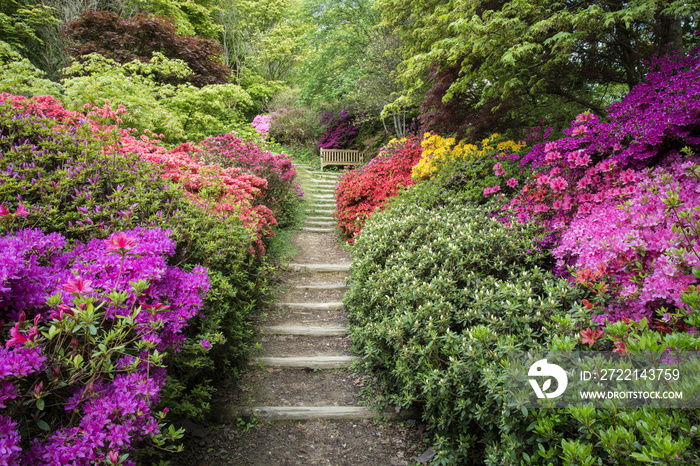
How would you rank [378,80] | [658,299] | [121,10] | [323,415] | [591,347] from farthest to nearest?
[121,10]
[378,80]
[323,415]
[658,299]
[591,347]

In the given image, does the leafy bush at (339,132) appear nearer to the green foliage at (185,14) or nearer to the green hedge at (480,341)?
the green foliage at (185,14)

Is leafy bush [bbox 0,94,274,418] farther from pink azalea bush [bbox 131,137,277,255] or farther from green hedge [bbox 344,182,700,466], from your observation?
green hedge [bbox 344,182,700,466]

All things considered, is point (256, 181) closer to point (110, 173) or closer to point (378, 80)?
point (110, 173)

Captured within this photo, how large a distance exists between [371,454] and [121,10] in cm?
1693

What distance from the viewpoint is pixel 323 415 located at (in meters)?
2.59

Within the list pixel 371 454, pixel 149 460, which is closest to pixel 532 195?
pixel 371 454

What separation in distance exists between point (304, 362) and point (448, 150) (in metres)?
3.66

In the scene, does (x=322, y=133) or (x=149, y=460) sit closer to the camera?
(x=149, y=460)

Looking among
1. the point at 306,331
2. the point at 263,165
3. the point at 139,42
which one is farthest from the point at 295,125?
the point at 306,331

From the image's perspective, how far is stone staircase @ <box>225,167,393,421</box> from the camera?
103 inches

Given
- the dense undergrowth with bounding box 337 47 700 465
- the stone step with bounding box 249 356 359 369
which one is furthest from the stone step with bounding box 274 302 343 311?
the stone step with bounding box 249 356 359 369

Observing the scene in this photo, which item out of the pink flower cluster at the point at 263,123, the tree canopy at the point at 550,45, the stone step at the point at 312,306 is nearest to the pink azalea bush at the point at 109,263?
the stone step at the point at 312,306

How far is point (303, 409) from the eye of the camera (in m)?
2.61

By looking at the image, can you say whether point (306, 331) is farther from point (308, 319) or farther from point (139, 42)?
point (139, 42)
